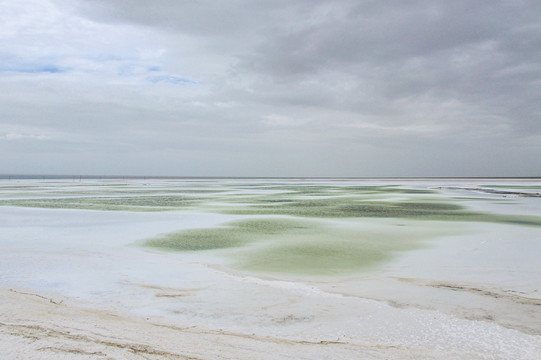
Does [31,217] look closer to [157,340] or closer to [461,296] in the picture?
[157,340]

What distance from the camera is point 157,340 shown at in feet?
17.1

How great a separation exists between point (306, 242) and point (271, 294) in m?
5.82

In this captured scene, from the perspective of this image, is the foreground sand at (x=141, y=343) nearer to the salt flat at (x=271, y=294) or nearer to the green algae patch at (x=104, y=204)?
the salt flat at (x=271, y=294)

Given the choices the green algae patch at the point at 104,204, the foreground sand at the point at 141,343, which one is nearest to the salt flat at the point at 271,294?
the foreground sand at the point at 141,343

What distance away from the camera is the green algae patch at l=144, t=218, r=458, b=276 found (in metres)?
10.1

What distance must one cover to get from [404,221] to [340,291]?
463 inches

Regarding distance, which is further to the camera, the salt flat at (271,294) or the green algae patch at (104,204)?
the green algae patch at (104,204)

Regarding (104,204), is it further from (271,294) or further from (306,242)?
(271,294)

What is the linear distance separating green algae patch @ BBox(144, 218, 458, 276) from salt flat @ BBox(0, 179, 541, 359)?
0.07 m

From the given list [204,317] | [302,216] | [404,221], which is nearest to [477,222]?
[404,221]

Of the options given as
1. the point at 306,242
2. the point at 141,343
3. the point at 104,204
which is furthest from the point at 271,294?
the point at 104,204

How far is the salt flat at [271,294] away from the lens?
5145mm

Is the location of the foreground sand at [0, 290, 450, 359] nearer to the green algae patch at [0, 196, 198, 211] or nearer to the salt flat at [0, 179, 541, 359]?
the salt flat at [0, 179, 541, 359]

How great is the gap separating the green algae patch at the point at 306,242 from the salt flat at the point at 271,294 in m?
0.07
